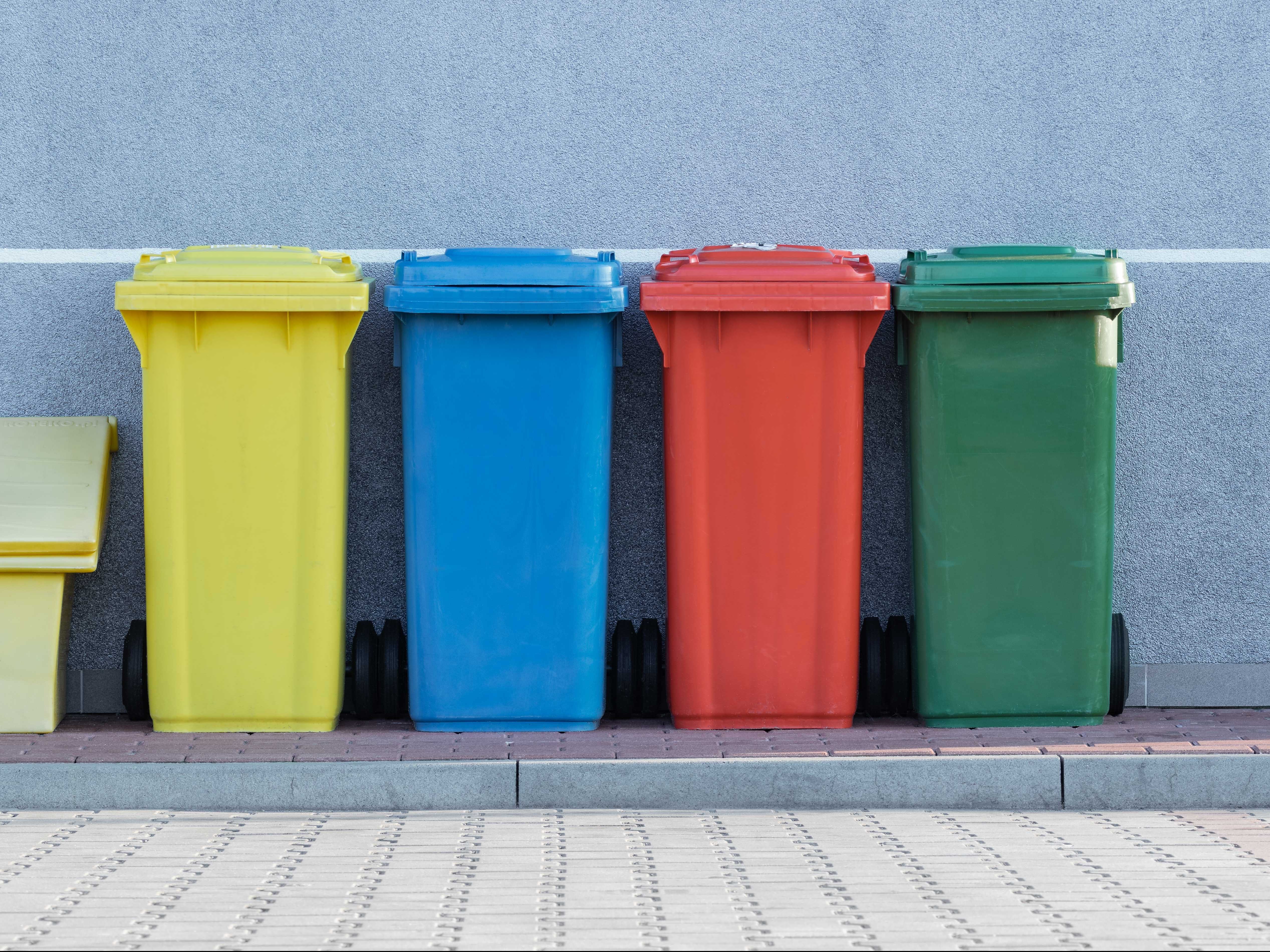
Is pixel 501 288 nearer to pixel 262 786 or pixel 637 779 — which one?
pixel 637 779

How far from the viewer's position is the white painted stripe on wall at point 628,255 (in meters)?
5.18

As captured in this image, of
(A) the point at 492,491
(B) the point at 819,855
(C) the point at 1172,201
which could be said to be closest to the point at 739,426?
(A) the point at 492,491

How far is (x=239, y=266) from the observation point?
4.55m

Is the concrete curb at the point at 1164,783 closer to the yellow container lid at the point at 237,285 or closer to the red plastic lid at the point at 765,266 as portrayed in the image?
the red plastic lid at the point at 765,266

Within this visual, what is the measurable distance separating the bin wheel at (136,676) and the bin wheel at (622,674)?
1.59 meters

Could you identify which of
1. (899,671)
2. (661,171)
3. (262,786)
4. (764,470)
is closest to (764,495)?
(764,470)

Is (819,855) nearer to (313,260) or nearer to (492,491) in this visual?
(492,491)

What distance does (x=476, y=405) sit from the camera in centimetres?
457

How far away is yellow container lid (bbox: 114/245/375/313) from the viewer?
447 centimetres

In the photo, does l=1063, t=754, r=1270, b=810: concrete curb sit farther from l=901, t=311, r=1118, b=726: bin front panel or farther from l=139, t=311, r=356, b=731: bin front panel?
l=139, t=311, r=356, b=731: bin front panel

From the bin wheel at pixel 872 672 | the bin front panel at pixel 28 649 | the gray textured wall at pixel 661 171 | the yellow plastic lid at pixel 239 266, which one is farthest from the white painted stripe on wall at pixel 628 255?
the bin wheel at pixel 872 672

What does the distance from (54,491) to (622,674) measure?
2027 millimetres

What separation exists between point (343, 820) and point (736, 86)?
9.76ft

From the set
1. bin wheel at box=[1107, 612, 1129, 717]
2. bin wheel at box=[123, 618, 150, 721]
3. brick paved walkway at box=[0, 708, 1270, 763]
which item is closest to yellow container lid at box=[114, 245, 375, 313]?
bin wheel at box=[123, 618, 150, 721]
